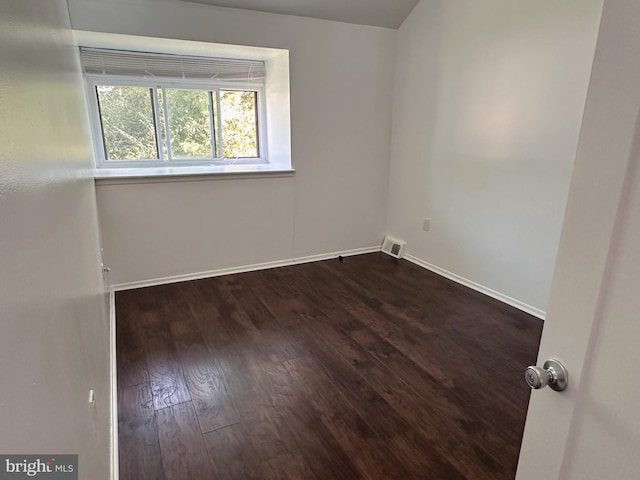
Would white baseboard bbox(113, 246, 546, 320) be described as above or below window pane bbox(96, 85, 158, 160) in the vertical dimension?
below

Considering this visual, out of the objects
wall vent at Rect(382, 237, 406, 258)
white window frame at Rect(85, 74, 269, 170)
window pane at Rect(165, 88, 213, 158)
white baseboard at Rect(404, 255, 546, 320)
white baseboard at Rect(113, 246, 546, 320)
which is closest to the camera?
white baseboard at Rect(404, 255, 546, 320)

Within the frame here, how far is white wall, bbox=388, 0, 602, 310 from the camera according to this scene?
2619mm

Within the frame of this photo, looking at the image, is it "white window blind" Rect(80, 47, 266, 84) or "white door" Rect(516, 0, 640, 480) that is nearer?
"white door" Rect(516, 0, 640, 480)

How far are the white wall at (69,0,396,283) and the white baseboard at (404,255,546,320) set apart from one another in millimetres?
640

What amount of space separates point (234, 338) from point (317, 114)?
223cm

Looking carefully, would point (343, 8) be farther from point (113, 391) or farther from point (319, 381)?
point (113, 391)

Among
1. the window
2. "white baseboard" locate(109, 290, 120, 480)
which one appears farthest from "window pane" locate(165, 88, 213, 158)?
"white baseboard" locate(109, 290, 120, 480)

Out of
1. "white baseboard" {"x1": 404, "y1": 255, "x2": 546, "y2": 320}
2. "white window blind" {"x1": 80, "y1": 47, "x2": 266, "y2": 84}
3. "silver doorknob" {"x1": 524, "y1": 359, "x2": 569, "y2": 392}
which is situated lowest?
"white baseboard" {"x1": 404, "y1": 255, "x2": 546, "y2": 320}

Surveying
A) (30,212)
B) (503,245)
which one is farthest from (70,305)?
(503,245)

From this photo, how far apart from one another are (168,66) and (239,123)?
830 mm

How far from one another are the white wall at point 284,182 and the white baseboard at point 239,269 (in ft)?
0.14

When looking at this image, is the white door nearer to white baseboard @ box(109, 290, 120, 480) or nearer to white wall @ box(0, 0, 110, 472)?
white wall @ box(0, 0, 110, 472)

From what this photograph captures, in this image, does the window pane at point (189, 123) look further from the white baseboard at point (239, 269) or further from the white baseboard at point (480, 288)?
the white baseboard at point (480, 288)

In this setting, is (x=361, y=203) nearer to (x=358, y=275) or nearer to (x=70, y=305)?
(x=358, y=275)
